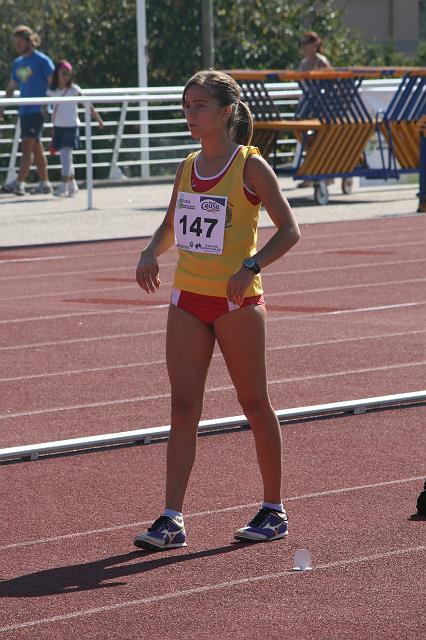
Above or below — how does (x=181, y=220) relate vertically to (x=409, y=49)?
above

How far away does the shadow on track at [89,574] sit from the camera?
5.28 meters

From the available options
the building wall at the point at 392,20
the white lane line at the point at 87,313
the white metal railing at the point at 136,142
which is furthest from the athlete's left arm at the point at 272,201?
the building wall at the point at 392,20

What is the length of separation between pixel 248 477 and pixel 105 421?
1.47m

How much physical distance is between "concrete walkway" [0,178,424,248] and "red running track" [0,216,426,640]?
530 centimetres

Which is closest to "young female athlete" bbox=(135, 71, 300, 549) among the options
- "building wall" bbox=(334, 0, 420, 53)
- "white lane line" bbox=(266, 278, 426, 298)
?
Answer: "white lane line" bbox=(266, 278, 426, 298)

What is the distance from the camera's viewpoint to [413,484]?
6680 mm

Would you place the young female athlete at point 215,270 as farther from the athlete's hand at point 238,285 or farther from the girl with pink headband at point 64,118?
the girl with pink headband at point 64,118

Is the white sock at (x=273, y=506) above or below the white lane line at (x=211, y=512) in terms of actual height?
above

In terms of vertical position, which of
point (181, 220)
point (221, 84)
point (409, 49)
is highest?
point (221, 84)

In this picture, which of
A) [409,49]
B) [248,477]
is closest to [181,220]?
[248,477]

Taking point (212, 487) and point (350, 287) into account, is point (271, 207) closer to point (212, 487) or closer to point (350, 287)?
point (212, 487)

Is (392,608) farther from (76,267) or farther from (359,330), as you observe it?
(76,267)

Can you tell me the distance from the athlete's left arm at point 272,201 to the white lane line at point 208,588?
3.59ft

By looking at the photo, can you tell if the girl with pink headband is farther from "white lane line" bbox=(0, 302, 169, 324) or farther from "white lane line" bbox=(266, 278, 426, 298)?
"white lane line" bbox=(0, 302, 169, 324)
